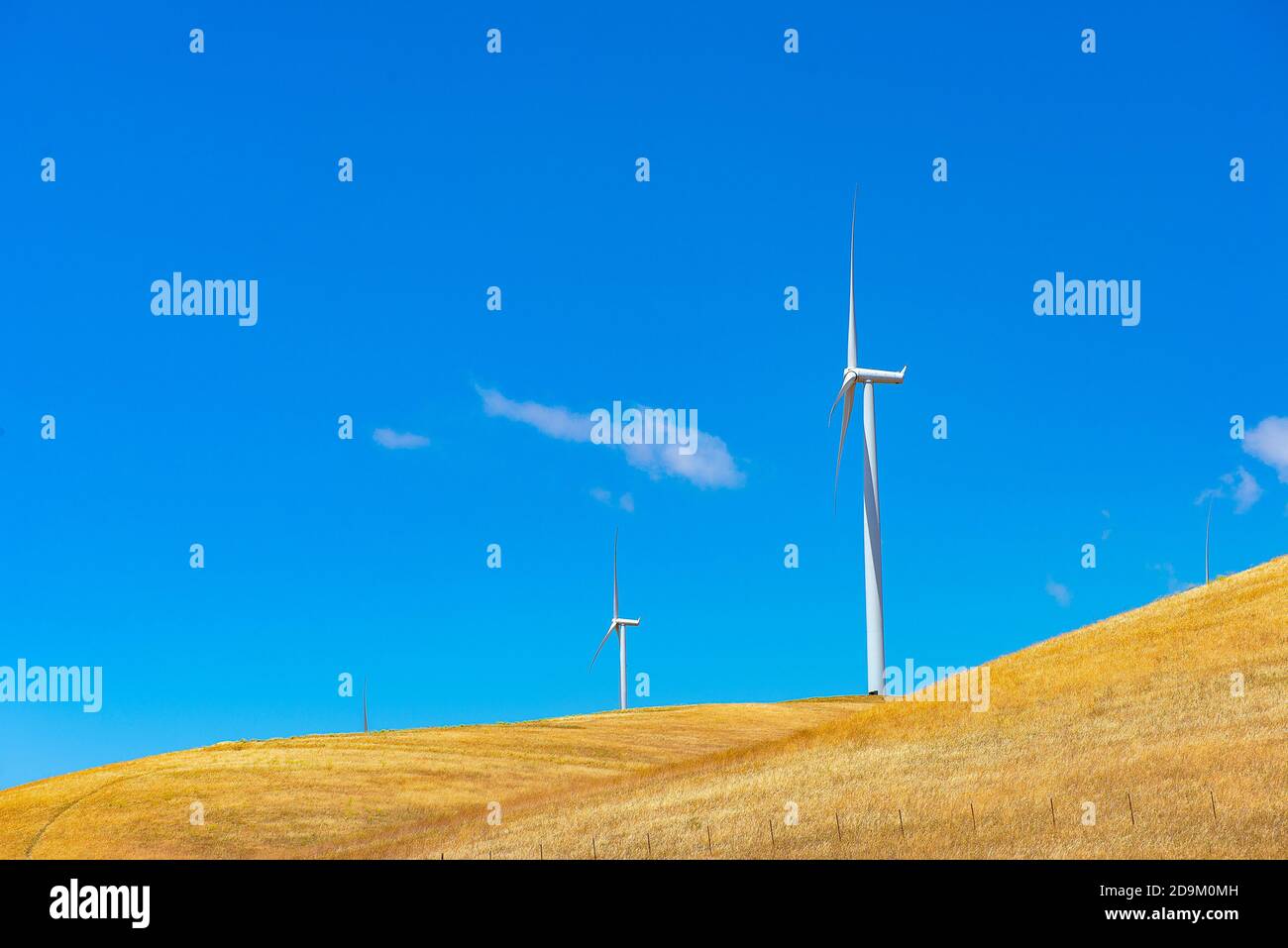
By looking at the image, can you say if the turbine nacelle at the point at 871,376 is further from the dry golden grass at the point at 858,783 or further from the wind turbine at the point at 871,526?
the dry golden grass at the point at 858,783

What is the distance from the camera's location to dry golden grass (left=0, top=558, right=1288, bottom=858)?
112 feet

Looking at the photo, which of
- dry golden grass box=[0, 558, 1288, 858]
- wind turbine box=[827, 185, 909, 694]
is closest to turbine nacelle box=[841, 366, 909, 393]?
wind turbine box=[827, 185, 909, 694]

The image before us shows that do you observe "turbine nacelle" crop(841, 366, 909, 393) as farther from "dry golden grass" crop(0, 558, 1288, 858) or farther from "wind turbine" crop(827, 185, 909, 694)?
"dry golden grass" crop(0, 558, 1288, 858)

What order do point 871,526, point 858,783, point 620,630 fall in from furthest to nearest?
point 620,630 < point 871,526 < point 858,783

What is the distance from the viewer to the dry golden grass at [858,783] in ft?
112

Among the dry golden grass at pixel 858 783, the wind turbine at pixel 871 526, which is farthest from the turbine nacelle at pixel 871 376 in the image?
the dry golden grass at pixel 858 783

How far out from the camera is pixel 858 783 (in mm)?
42906

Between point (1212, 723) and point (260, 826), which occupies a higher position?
point (1212, 723)

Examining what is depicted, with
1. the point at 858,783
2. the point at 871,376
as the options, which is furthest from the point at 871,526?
the point at 858,783

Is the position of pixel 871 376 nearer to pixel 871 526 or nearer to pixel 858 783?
pixel 871 526
